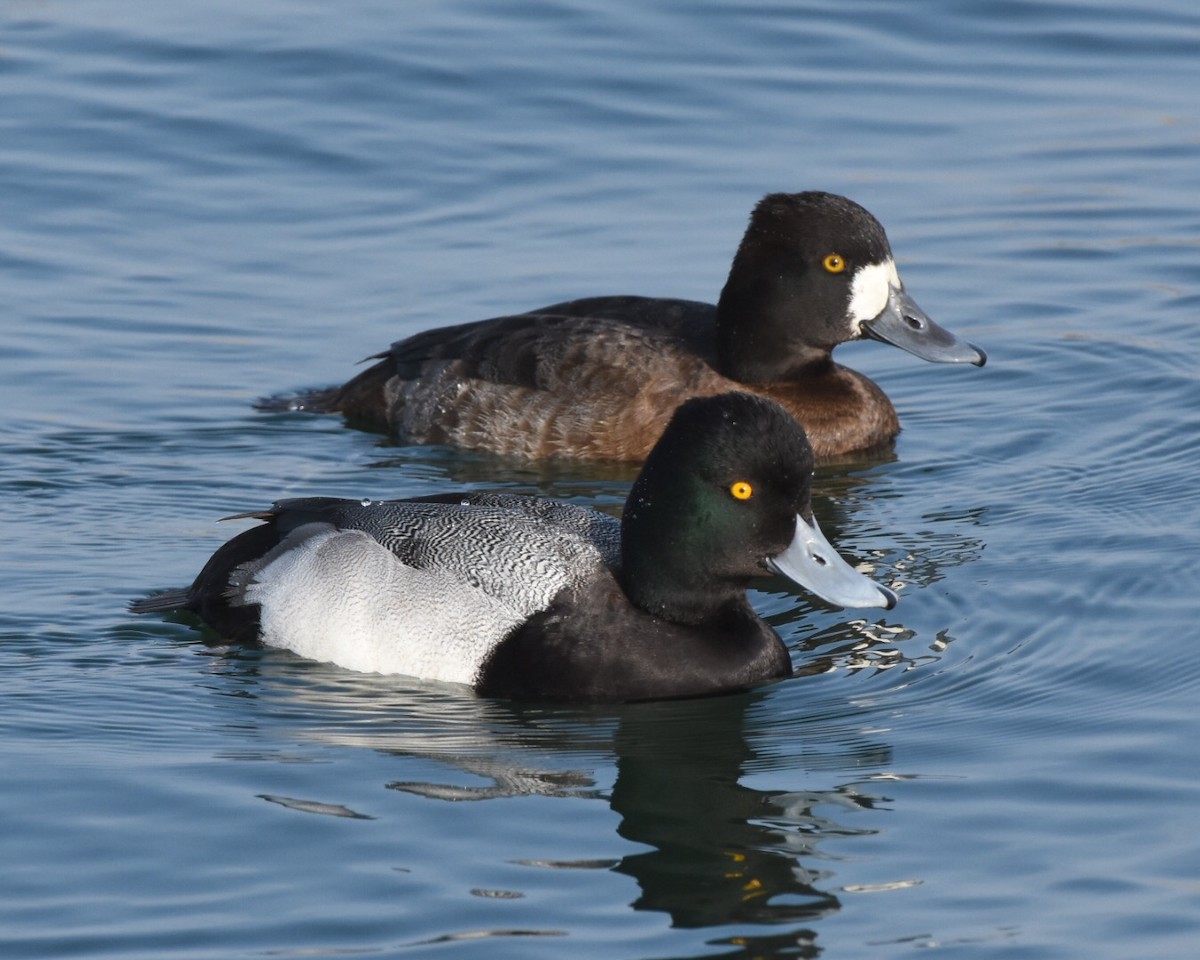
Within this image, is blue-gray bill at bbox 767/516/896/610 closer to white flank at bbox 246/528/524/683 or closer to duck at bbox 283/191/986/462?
white flank at bbox 246/528/524/683

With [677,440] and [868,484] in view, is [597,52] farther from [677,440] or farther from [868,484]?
[677,440]

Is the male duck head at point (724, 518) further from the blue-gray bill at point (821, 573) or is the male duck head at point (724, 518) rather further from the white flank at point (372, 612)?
the white flank at point (372, 612)

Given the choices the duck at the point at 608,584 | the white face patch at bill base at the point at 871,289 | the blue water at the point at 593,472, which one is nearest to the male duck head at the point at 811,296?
the white face patch at bill base at the point at 871,289

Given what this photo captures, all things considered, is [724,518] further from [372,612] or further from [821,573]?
[372,612]

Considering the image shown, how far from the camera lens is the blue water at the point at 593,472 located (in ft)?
19.6

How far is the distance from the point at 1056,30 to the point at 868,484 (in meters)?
7.38

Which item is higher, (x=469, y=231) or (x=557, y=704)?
(x=469, y=231)

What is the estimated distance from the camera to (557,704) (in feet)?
24.0

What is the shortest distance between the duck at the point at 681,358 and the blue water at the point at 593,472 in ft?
0.78

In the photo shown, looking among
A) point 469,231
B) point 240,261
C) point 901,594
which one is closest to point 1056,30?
point 469,231

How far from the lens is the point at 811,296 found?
10.5 meters

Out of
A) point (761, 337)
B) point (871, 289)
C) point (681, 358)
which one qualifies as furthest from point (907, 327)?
point (681, 358)

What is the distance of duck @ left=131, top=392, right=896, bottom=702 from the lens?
7219 mm

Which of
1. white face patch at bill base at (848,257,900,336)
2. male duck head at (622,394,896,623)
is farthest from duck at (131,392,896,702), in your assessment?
white face patch at bill base at (848,257,900,336)
